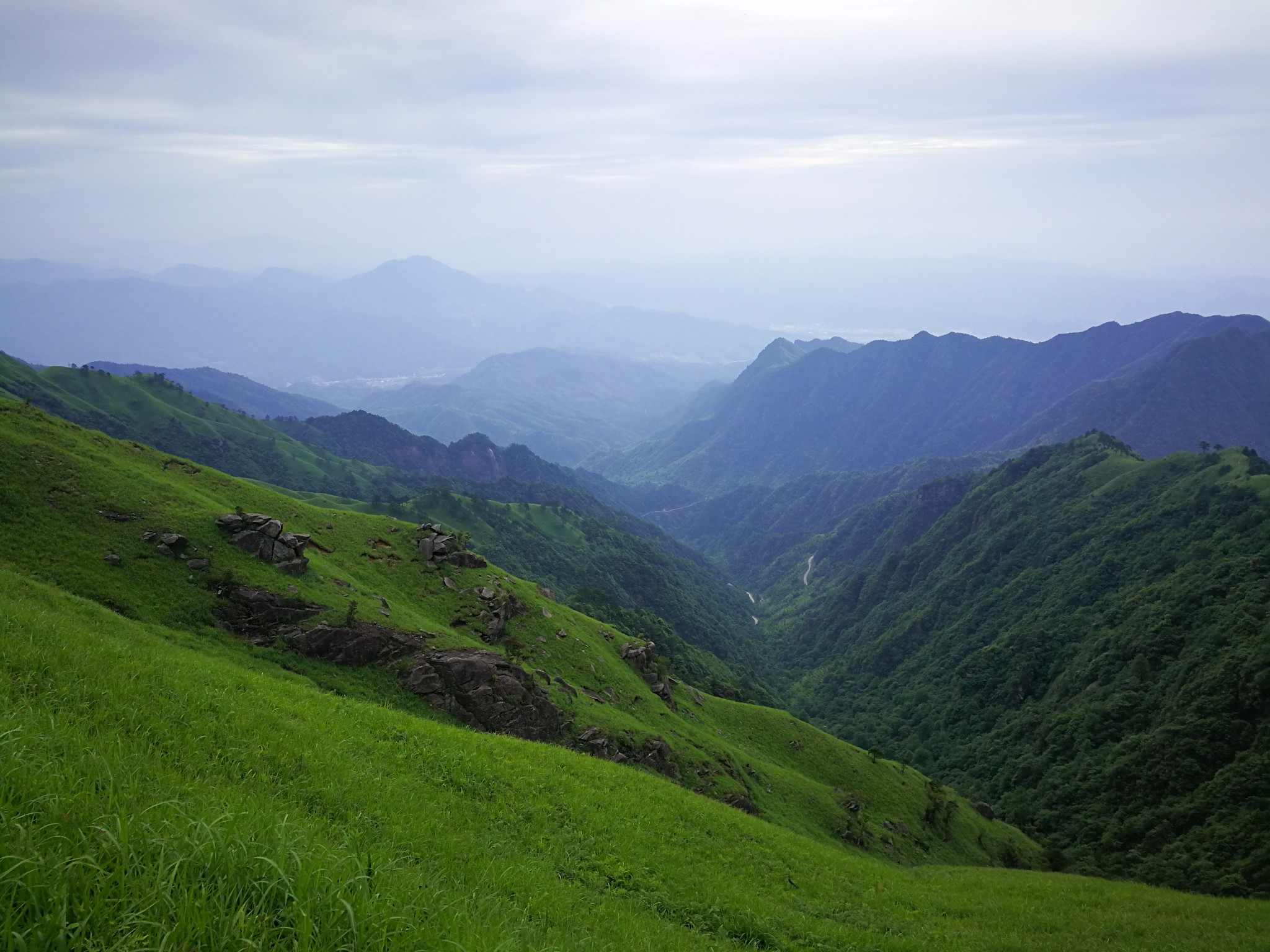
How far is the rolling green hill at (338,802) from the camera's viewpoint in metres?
6.27

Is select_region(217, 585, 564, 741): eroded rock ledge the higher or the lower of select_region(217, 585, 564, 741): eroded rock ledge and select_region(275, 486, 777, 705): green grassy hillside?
the higher

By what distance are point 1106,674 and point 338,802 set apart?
13473cm

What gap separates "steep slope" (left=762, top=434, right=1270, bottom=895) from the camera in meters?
75.2

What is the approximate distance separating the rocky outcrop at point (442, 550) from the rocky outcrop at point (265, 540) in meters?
13.6

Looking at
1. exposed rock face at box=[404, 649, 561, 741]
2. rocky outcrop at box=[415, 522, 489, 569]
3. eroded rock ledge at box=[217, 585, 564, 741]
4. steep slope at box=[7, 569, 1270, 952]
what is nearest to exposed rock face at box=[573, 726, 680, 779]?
exposed rock face at box=[404, 649, 561, 741]

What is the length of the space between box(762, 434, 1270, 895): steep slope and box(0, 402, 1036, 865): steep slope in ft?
76.8

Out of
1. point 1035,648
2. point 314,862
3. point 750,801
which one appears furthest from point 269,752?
point 1035,648

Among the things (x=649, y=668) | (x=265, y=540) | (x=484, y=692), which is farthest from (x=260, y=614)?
(x=649, y=668)

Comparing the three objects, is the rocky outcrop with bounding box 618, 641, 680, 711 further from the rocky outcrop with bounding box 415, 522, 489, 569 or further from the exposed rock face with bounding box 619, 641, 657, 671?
the rocky outcrop with bounding box 415, 522, 489, 569

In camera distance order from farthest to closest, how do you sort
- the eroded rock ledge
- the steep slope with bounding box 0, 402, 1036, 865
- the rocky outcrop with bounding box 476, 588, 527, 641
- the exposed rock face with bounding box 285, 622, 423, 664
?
the rocky outcrop with bounding box 476, 588, 527, 641
the exposed rock face with bounding box 285, 622, 423, 664
the eroded rock ledge
the steep slope with bounding box 0, 402, 1036, 865

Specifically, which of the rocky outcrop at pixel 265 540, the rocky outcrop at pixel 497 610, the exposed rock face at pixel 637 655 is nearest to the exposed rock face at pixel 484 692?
the rocky outcrop at pixel 497 610

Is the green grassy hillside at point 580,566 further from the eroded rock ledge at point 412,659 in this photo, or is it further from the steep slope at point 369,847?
the steep slope at point 369,847

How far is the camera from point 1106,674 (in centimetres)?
11156

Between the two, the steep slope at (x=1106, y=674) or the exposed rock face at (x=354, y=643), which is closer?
the exposed rock face at (x=354, y=643)
